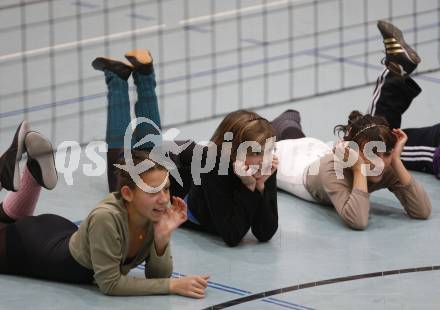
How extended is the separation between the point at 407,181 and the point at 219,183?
2.83 feet

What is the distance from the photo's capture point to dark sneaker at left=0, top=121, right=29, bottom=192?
15.0 ft

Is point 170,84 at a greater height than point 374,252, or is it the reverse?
point 170,84

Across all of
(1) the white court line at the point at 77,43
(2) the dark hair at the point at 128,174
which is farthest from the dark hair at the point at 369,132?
(1) the white court line at the point at 77,43

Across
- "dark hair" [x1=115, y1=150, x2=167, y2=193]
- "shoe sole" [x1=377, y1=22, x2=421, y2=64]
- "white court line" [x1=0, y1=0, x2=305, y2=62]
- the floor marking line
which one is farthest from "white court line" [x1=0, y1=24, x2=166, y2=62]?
the floor marking line

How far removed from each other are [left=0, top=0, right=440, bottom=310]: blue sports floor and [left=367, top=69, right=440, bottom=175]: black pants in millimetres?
97

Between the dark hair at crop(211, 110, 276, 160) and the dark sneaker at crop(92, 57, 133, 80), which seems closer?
the dark hair at crop(211, 110, 276, 160)

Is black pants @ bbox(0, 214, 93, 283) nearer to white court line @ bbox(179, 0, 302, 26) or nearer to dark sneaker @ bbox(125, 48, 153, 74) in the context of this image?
dark sneaker @ bbox(125, 48, 153, 74)

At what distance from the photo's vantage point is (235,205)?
15.2 ft

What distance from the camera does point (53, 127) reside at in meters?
6.29

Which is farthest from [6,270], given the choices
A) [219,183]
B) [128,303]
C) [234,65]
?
[234,65]

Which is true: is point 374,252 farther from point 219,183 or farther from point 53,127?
point 53,127

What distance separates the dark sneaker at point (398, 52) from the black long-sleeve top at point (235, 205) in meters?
1.27

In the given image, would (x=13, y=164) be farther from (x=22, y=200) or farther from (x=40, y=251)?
(x=40, y=251)

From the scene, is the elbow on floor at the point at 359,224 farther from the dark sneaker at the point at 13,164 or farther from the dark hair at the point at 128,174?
the dark sneaker at the point at 13,164
